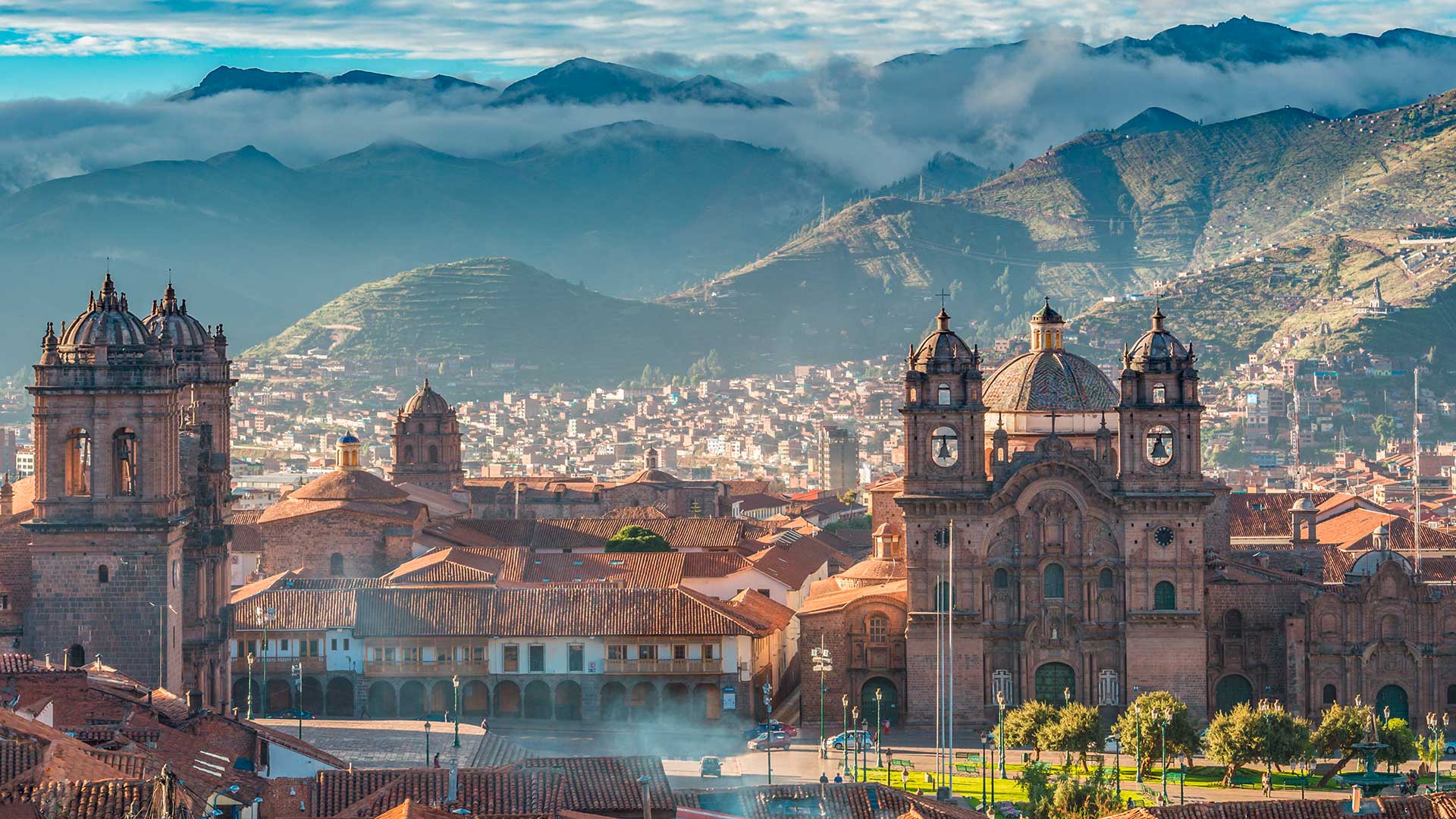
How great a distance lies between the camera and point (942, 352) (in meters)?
87.6

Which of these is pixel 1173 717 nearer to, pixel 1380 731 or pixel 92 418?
pixel 1380 731

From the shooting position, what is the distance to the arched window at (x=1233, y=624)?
289ft

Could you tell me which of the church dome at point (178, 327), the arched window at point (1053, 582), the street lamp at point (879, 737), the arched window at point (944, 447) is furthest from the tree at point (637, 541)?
the arched window at point (1053, 582)

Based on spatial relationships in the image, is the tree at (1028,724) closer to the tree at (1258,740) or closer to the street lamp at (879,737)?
the street lamp at (879,737)

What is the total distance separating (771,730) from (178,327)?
2386 centimetres

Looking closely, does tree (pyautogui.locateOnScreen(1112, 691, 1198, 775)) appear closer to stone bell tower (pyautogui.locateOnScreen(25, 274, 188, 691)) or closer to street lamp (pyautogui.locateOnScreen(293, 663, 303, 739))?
street lamp (pyautogui.locateOnScreen(293, 663, 303, 739))

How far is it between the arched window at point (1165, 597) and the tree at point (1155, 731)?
8358 mm

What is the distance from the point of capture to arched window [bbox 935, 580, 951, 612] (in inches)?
3393

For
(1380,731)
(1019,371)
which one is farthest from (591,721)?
(1380,731)

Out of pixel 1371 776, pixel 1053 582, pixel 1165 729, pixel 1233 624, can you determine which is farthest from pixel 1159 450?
pixel 1371 776

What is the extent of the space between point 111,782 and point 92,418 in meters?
31.8

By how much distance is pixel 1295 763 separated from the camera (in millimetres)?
78688

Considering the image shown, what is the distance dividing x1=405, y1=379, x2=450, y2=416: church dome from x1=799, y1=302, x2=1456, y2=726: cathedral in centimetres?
6787

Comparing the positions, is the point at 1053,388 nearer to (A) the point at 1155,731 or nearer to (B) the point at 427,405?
(A) the point at 1155,731
